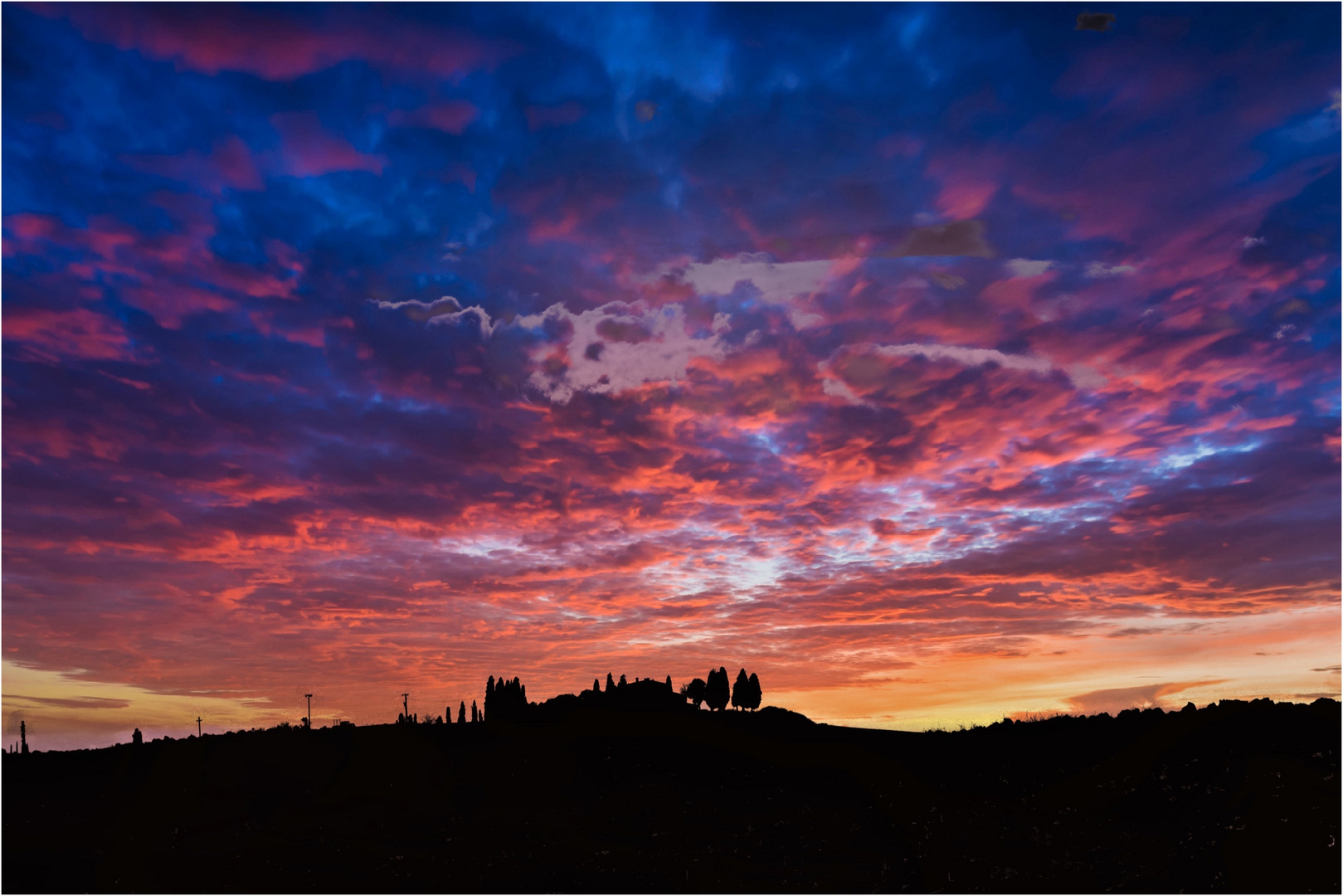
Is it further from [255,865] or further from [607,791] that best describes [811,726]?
[255,865]

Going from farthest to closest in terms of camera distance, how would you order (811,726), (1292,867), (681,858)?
(811,726)
(681,858)
(1292,867)

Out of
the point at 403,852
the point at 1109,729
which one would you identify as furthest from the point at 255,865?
the point at 1109,729

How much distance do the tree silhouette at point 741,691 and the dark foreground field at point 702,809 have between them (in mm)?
52586

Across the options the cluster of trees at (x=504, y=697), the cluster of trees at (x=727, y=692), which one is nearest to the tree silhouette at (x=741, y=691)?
the cluster of trees at (x=727, y=692)

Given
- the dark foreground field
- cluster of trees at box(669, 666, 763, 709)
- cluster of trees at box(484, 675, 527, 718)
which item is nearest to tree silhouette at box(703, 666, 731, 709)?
cluster of trees at box(669, 666, 763, 709)

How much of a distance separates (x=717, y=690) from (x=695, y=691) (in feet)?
15.7

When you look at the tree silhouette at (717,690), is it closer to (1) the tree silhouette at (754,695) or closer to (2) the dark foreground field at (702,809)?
(1) the tree silhouette at (754,695)

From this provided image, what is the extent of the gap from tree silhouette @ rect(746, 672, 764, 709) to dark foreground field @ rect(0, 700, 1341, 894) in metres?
52.3

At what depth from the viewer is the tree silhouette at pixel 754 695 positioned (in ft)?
419

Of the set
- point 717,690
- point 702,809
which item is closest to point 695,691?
point 717,690

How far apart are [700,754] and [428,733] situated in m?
26.0

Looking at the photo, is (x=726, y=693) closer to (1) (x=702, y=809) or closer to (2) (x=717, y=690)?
(2) (x=717, y=690)

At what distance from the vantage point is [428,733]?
75.7 m

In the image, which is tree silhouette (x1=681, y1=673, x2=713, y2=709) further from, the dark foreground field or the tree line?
the dark foreground field
